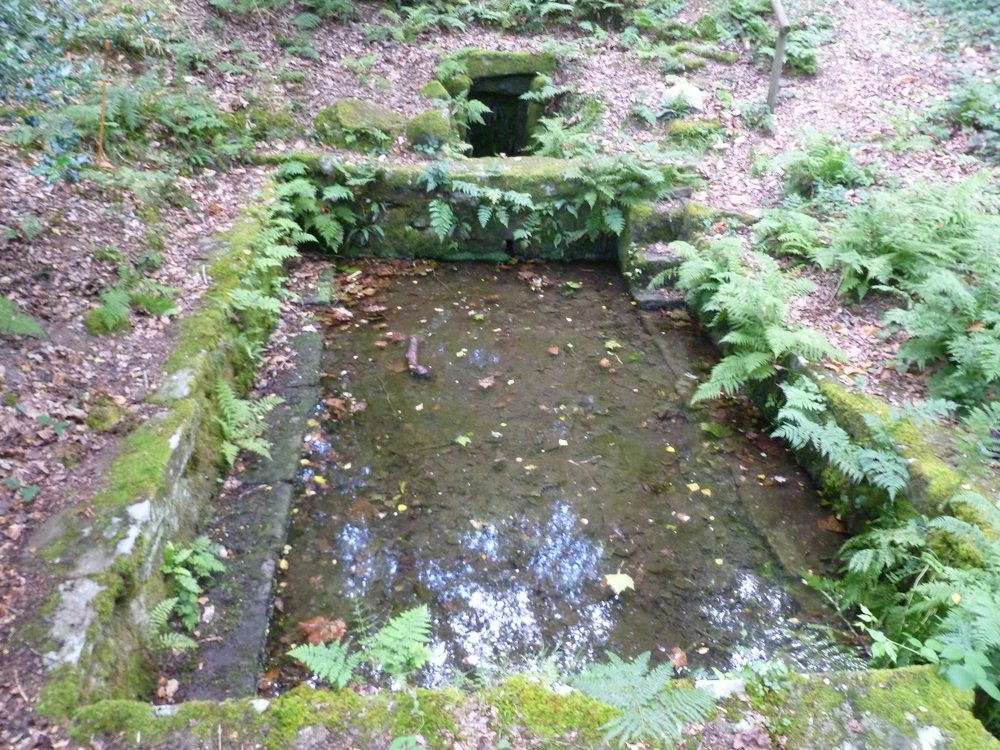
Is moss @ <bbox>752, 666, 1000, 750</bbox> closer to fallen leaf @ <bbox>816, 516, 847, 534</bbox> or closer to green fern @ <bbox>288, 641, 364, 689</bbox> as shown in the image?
fallen leaf @ <bbox>816, 516, 847, 534</bbox>

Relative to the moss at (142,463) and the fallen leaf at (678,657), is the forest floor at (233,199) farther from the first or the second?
the fallen leaf at (678,657)

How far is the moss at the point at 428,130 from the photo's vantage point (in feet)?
26.1

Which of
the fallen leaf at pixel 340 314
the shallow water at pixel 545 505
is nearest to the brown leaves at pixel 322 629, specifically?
the shallow water at pixel 545 505

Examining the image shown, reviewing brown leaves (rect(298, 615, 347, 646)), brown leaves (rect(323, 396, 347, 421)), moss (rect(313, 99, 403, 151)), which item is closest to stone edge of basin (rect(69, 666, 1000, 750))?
brown leaves (rect(298, 615, 347, 646))

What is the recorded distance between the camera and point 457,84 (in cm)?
916

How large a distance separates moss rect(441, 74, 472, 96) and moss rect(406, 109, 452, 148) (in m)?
1.41

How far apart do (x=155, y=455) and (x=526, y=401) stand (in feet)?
9.22

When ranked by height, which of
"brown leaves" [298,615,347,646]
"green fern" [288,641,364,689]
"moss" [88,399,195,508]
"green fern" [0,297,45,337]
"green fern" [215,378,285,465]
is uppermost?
"green fern" [0,297,45,337]

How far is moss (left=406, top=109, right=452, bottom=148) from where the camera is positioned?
795cm

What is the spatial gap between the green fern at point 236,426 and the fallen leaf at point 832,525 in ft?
12.2

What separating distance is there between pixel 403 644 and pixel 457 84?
8202 millimetres

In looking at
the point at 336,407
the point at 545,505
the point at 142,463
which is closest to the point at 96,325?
the point at 142,463

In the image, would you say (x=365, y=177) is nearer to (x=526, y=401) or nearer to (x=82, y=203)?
(x=82, y=203)

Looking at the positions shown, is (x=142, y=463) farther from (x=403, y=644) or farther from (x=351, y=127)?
(x=351, y=127)
